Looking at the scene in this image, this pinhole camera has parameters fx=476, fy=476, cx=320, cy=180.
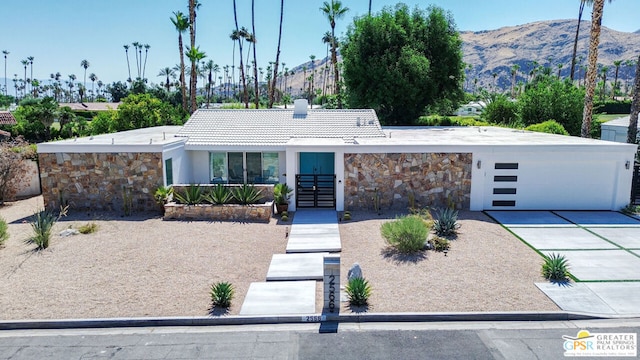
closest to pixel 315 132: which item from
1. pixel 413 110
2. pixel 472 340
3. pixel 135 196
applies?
pixel 135 196

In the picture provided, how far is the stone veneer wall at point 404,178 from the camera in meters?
18.5

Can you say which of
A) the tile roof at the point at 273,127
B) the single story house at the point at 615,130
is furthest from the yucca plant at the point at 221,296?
the single story house at the point at 615,130

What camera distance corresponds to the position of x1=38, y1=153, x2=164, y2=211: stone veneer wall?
18.4 m

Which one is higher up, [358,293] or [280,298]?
[358,293]

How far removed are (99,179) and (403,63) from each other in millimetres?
24418

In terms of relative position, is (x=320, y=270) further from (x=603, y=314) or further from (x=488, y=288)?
(x=603, y=314)

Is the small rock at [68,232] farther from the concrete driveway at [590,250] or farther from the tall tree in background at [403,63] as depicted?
the tall tree in background at [403,63]

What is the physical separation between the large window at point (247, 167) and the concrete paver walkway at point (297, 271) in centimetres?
385

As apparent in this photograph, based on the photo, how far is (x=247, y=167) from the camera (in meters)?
20.9

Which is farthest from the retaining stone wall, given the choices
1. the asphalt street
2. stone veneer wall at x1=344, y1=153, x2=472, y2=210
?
the asphalt street

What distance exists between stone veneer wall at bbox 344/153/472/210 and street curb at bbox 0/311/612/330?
29.5 feet

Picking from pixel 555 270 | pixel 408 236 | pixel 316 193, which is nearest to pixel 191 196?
pixel 316 193

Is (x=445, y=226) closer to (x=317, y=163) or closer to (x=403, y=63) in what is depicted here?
(x=317, y=163)

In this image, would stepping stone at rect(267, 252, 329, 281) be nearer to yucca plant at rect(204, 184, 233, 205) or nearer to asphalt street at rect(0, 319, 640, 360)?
asphalt street at rect(0, 319, 640, 360)
